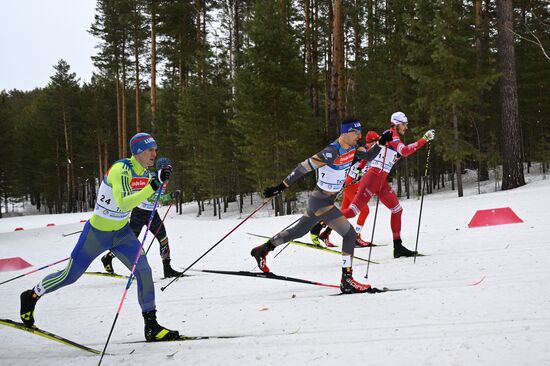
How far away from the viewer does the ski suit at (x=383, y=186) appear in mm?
6301

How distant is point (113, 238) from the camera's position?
3967 millimetres

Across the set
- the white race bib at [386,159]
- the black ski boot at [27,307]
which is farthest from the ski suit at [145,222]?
the white race bib at [386,159]

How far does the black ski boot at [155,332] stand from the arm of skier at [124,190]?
43.3 inches

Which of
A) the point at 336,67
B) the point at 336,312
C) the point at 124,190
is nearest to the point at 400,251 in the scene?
the point at 336,312

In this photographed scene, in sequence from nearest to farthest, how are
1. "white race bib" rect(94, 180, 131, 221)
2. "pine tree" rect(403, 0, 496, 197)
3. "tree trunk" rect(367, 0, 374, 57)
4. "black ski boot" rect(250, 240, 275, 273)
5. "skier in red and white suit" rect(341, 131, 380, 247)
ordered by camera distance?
"white race bib" rect(94, 180, 131, 221), "black ski boot" rect(250, 240, 275, 273), "skier in red and white suit" rect(341, 131, 380, 247), "pine tree" rect(403, 0, 496, 197), "tree trunk" rect(367, 0, 374, 57)

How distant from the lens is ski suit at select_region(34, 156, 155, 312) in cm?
374

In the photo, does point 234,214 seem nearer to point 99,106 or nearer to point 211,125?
point 211,125

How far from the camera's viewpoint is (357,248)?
7.27 m

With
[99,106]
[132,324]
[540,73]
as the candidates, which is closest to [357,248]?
[132,324]

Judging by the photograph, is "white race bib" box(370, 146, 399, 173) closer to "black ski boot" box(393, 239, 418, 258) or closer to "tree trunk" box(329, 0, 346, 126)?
"black ski boot" box(393, 239, 418, 258)

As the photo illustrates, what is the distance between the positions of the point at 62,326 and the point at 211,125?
17355mm

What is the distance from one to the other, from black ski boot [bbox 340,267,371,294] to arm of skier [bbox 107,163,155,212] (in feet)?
8.17

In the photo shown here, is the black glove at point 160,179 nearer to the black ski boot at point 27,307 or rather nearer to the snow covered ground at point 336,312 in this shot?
the snow covered ground at point 336,312

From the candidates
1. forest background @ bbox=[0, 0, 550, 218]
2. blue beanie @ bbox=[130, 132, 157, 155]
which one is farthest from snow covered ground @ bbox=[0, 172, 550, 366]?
forest background @ bbox=[0, 0, 550, 218]
